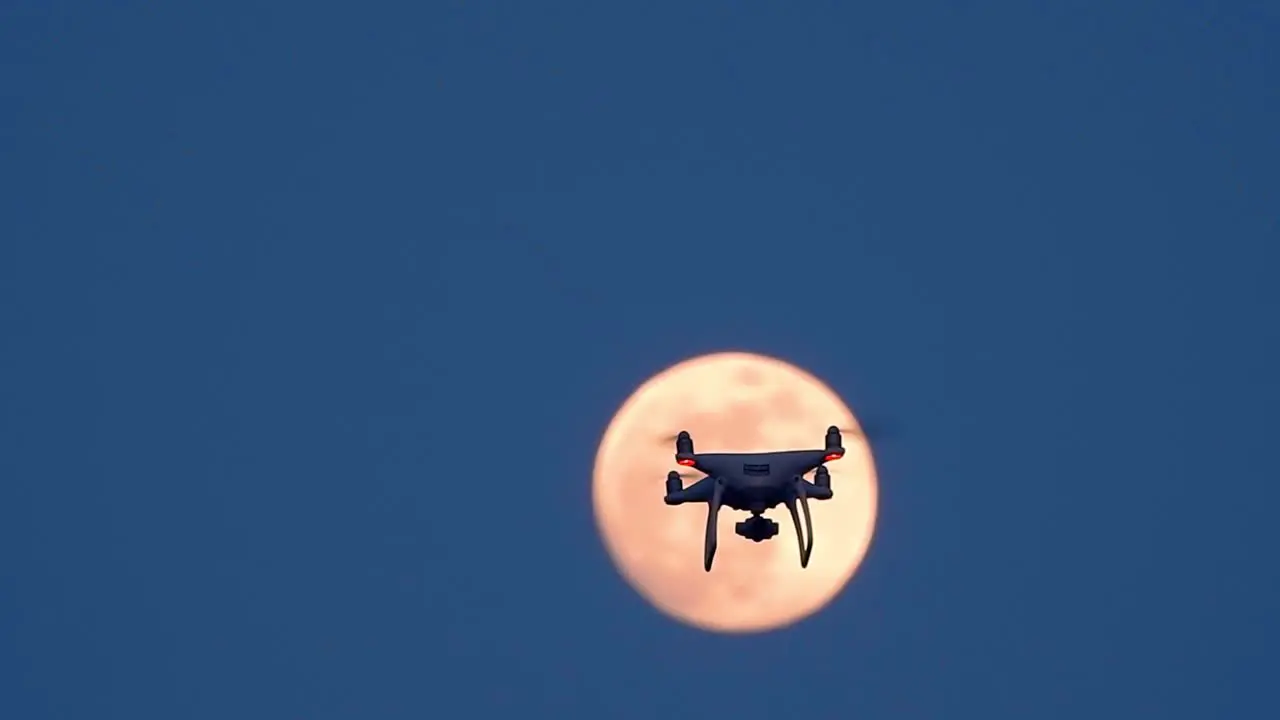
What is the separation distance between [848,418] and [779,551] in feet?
23.5

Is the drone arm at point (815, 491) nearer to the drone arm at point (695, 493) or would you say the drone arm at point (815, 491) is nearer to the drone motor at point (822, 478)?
the drone motor at point (822, 478)

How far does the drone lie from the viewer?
433ft

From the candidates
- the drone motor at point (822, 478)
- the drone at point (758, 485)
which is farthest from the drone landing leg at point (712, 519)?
the drone motor at point (822, 478)

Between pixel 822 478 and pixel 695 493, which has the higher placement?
pixel 822 478

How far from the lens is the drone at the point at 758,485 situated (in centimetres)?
13212

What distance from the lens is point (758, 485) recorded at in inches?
5202

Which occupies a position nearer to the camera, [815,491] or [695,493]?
[815,491]

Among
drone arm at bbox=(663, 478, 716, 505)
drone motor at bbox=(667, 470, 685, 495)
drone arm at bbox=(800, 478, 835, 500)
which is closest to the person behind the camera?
drone arm at bbox=(800, 478, 835, 500)

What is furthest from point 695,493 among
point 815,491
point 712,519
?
point 815,491

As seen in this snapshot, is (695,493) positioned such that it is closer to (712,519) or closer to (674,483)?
(674,483)

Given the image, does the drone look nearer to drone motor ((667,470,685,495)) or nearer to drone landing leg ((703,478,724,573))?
drone landing leg ((703,478,724,573))

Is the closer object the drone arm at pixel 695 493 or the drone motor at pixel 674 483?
the drone arm at pixel 695 493

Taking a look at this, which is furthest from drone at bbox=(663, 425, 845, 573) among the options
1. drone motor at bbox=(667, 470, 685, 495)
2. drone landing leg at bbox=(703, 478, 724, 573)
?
drone motor at bbox=(667, 470, 685, 495)

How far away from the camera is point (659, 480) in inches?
5541
